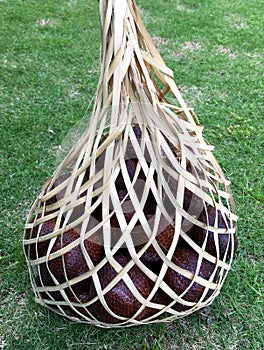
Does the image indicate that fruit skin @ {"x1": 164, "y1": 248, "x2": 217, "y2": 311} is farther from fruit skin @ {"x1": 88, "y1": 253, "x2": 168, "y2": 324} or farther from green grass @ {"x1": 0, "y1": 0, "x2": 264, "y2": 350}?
green grass @ {"x1": 0, "y1": 0, "x2": 264, "y2": 350}

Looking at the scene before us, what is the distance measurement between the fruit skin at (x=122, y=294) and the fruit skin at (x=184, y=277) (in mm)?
36

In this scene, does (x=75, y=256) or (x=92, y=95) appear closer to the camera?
(x=75, y=256)

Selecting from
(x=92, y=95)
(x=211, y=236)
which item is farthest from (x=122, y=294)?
(x=92, y=95)

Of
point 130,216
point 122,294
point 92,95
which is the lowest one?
point 92,95

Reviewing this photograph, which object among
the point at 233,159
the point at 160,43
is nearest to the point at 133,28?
the point at 233,159

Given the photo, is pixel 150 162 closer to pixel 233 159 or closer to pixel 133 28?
pixel 133 28

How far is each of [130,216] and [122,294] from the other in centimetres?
16

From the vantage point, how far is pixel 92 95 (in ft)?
6.98

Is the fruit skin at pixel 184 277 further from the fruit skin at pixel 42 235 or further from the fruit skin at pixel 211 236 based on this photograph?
the fruit skin at pixel 42 235

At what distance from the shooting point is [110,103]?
900mm

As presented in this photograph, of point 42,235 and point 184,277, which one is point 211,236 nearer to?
point 184,277

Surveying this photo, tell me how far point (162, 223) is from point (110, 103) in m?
0.28

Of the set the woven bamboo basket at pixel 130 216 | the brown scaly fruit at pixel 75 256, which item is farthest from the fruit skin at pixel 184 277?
the brown scaly fruit at pixel 75 256

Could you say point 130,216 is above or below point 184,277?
above
